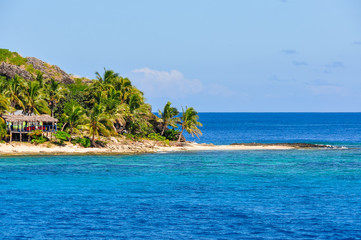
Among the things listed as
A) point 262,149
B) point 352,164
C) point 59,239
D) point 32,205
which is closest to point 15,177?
point 32,205

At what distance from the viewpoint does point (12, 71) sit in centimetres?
9256

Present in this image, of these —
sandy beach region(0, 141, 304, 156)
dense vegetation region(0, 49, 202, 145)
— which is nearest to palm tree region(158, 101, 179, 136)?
dense vegetation region(0, 49, 202, 145)

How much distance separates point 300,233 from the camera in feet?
92.7

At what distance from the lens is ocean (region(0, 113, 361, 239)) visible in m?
28.9

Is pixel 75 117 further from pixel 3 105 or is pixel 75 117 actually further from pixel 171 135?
pixel 171 135

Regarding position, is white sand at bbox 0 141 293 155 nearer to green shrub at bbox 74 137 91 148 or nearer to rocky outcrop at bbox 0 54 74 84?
green shrub at bbox 74 137 91 148

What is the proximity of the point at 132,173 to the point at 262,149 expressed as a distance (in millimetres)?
32922

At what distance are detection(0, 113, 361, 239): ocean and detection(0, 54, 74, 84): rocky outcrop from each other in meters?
35.0

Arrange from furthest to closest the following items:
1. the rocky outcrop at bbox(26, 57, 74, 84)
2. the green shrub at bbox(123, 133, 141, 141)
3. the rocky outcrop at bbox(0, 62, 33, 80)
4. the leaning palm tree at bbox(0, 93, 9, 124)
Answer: the rocky outcrop at bbox(26, 57, 74, 84) → the rocky outcrop at bbox(0, 62, 33, 80) → the green shrub at bbox(123, 133, 141, 141) → the leaning palm tree at bbox(0, 93, 9, 124)

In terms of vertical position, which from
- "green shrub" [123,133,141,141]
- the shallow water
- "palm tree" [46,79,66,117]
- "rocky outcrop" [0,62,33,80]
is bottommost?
the shallow water

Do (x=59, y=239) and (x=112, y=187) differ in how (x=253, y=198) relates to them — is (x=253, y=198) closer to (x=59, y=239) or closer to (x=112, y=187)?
(x=112, y=187)

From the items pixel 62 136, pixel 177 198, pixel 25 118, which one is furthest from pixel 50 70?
pixel 177 198

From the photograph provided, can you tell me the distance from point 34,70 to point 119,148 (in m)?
38.0

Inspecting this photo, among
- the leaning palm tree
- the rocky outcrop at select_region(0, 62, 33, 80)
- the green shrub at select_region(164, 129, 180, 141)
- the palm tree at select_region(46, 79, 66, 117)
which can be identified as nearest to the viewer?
the leaning palm tree
